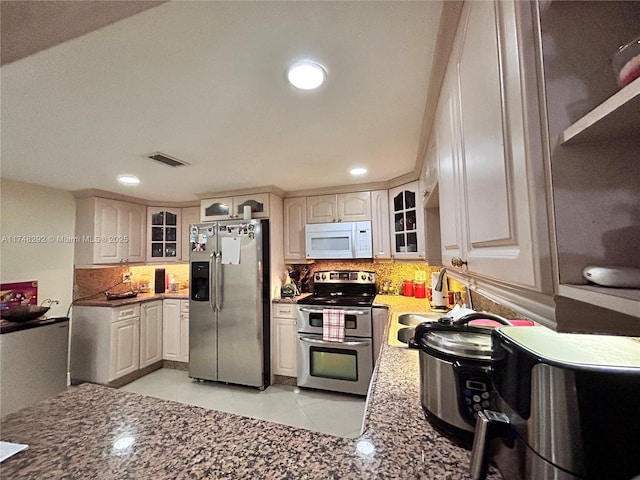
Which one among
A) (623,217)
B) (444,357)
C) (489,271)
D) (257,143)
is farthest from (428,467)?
(257,143)

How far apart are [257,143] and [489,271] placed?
1.72 metres

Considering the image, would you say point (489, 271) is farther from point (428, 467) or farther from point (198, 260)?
point (198, 260)

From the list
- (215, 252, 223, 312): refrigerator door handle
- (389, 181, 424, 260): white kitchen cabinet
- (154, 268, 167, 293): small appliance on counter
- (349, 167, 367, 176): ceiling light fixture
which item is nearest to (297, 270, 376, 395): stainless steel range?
(389, 181, 424, 260): white kitchen cabinet

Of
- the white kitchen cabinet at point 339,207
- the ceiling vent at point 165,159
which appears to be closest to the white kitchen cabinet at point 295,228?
the white kitchen cabinet at point 339,207

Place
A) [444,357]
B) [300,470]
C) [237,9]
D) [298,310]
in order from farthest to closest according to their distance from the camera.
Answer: [298,310], [237,9], [444,357], [300,470]

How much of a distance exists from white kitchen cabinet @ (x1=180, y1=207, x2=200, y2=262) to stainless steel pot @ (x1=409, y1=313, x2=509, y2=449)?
12.3 ft

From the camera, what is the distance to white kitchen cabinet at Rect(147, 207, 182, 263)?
378 cm

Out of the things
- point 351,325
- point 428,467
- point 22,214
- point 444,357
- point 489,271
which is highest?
point 22,214

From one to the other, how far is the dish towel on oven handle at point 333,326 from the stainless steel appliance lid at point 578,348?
2155 mm

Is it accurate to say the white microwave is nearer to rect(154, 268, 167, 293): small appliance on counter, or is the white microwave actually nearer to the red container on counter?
the red container on counter

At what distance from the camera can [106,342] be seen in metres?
2.97

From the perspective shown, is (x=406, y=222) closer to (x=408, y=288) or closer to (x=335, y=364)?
(x=408, y=288)

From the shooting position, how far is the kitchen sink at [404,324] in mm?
1606

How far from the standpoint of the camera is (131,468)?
0.61 metres
